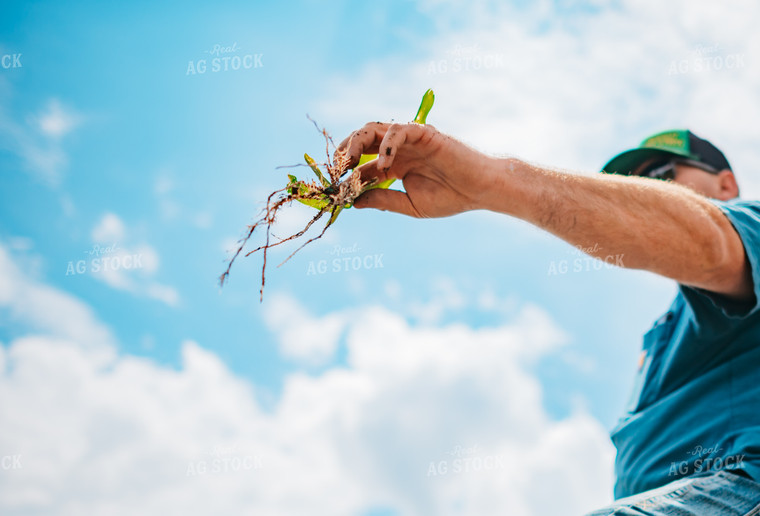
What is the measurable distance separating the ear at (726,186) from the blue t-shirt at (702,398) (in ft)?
4.46

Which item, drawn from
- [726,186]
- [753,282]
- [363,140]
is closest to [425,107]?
[363,140]

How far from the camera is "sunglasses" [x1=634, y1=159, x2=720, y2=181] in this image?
4.01 m

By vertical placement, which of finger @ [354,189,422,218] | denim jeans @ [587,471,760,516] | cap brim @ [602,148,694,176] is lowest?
denim jeans @ [587,471,760,516]

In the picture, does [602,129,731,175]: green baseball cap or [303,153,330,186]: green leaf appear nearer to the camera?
[303,153,330,186]: green leaf

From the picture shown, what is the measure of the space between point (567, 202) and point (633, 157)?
89.7 inches

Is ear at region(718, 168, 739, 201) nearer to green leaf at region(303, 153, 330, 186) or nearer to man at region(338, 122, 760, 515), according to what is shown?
man at region(338, 122, 760, 515)

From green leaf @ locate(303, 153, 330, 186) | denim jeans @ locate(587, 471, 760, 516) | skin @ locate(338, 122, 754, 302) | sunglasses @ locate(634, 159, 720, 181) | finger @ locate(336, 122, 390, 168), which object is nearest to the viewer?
denim jeans @ locate(587, 471, 760, 516)

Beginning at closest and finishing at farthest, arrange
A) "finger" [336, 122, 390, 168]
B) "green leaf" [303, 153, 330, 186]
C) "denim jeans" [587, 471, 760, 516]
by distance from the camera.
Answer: "denim jeans" [587, 471, 760, 516] → "finger" [336, 122, 390, 168] → "green leaf" [303, 153, 330, 186]

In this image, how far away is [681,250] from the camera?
95.2 inches

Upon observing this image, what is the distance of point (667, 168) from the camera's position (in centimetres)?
416

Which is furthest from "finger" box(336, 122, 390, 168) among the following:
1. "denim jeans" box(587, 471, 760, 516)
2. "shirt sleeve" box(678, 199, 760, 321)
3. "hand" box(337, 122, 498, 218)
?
"denim jeans" box(587, 471, 760, 516)

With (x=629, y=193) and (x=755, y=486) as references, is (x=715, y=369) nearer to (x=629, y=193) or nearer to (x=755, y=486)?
(x=755, y=486)

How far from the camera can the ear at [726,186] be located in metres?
4.03

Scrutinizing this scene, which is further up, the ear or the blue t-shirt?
the ear
